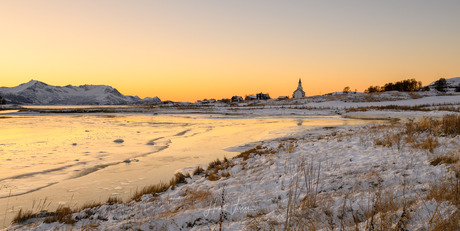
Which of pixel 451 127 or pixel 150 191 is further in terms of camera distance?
pixel 451 127

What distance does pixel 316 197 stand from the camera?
4961mm

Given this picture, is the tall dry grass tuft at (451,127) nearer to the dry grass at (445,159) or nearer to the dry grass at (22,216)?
the dry grass at (445,159)

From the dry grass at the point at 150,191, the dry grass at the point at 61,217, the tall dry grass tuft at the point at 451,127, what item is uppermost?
the tall dry grass tuft at the point at 451,127

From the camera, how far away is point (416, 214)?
11.4 ft

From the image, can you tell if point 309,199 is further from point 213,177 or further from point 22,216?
point 22,216

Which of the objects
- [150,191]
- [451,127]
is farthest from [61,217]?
[451,127]

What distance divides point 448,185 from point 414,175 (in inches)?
38.4

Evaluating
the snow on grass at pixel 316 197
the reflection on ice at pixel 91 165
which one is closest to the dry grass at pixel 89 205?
the snow on grass at pixel 316 197

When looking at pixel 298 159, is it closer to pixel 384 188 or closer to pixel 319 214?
pixel 384 188

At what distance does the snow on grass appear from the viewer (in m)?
3.67

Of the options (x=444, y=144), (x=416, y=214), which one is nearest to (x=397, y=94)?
(x=444, y=144)

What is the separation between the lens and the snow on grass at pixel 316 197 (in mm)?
3666

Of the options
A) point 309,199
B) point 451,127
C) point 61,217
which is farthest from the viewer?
point 451,127

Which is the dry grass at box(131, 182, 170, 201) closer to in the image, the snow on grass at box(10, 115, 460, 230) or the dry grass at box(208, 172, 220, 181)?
the snow on grass at box(10, 115, 460, 230)
